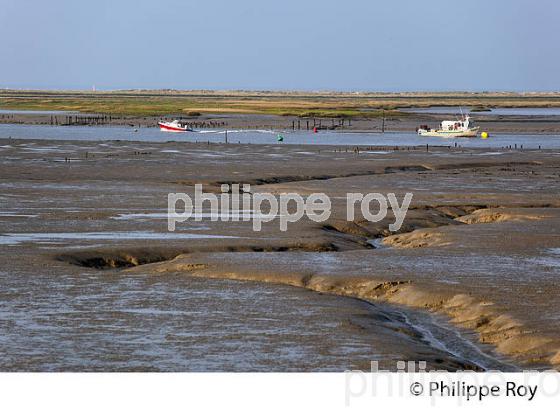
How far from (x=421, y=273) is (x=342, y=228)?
22.7 feet

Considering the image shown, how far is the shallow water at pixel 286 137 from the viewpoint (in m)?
72.7

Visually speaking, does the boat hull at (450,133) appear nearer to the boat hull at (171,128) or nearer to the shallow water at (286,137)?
the shallow water at (286,137)

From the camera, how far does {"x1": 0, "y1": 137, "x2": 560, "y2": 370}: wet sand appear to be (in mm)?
16328

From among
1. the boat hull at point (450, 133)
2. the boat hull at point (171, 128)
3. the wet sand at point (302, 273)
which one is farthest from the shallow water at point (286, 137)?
the wet sand at point (302, 273)

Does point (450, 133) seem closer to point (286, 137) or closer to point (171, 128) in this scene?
point (286, 137)

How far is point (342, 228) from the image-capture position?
28984 millimetres

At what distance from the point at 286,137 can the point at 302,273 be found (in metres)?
57.0

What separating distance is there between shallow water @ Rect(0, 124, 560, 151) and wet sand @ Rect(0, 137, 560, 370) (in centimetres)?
3041

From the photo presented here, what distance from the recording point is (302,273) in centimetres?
2223

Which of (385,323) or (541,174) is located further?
(541,174)

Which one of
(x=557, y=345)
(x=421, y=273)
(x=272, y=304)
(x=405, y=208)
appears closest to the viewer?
(x=557, y=345)
